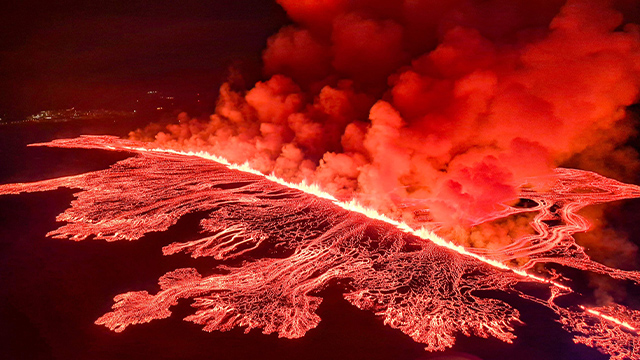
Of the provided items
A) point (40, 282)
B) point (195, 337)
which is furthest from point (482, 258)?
point (40, 282)

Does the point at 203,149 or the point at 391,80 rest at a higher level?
the point at 391,80

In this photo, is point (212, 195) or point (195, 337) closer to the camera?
point (195, 337)

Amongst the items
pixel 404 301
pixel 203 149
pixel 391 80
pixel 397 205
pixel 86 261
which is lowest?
pixel 86 261

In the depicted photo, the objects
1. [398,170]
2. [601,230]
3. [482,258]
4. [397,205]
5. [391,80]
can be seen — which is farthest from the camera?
[391,80]

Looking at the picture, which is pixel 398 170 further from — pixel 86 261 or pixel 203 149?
pixel 203 149

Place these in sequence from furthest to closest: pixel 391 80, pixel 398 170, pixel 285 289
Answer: pixel 391 80 → pixel 398 170 → pixel 285 289

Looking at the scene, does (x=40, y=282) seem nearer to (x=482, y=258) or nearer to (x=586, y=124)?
(x=482, y=258)
